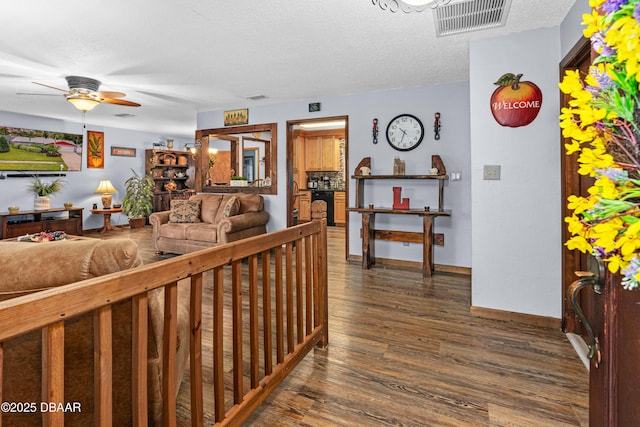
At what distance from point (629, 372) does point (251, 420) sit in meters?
1.51

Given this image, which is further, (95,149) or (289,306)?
(95,149)

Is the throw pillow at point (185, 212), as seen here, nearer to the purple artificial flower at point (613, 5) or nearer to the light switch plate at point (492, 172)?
the light switch plate at point (492, 172)

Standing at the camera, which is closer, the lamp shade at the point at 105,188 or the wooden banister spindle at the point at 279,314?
the wooden banister spindle at the point at 279,314

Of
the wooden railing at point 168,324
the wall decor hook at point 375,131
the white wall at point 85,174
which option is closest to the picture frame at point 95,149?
the white wall at point 85,174

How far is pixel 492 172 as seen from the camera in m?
2.94

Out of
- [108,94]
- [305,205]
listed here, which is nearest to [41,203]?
[108,94]

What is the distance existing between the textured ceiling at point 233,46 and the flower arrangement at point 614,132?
7.15 ft

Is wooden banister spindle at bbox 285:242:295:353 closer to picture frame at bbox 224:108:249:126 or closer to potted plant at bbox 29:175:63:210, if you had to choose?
picture frame at bbox 224:108:249:126

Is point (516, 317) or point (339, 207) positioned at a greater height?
point (339, 207)

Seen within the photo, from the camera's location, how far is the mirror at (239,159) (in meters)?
5.80

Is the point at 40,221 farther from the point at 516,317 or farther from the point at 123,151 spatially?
the point at 516,317

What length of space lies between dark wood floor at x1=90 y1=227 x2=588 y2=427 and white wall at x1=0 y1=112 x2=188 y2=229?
6783mm

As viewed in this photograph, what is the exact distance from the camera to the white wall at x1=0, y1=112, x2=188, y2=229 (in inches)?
258

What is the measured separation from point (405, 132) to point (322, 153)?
4398 mm
